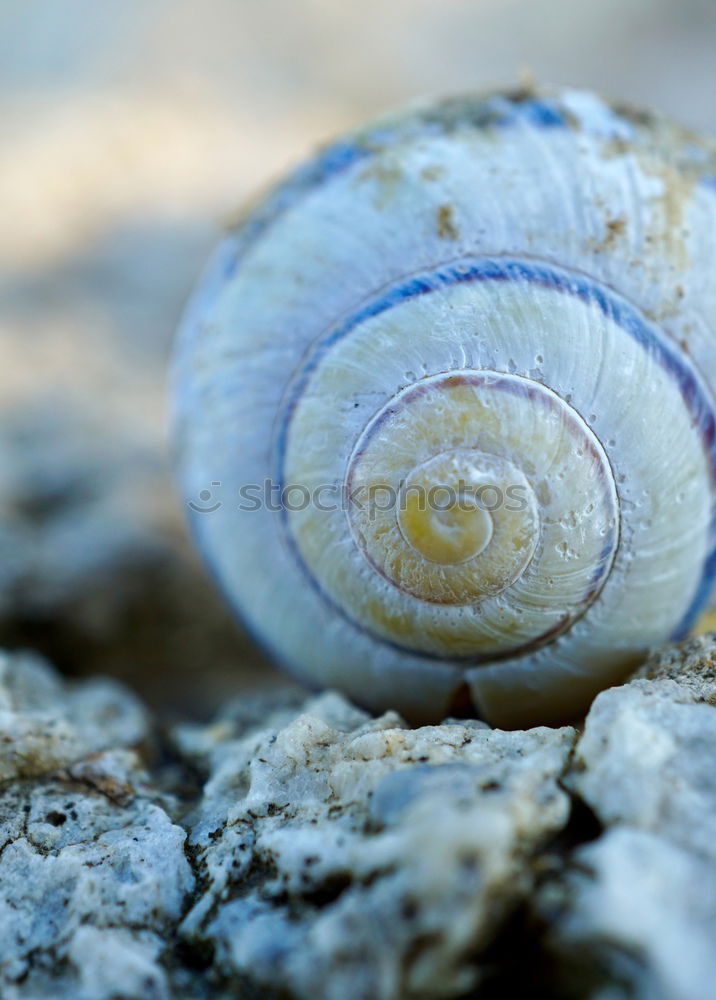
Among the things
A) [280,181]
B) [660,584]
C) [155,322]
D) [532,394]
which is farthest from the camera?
[155,322]

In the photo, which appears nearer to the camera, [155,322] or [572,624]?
[572,624]

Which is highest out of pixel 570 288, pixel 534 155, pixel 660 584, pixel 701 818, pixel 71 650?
pixel 534 155

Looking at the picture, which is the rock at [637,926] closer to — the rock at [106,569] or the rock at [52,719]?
the rock at [52,719]

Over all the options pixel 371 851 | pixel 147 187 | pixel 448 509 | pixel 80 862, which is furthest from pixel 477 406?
pixel 147 187

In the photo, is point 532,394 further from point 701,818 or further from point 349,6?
point 349,6

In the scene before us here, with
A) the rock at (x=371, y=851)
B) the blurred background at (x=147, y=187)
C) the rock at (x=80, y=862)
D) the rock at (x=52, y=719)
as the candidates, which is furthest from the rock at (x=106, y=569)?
the rock at (x=371, y=851)

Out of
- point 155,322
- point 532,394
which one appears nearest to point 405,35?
point 155,322

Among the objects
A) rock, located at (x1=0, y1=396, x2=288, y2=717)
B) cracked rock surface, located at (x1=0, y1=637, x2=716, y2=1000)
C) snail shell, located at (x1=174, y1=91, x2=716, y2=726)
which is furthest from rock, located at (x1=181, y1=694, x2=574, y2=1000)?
rock, located at (x1=0, y1=396, x2=288, y2=717)
